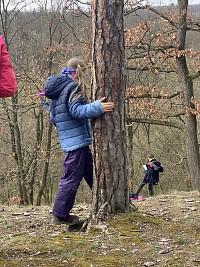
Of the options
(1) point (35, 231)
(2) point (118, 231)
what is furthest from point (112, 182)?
(1) point (35, 231)

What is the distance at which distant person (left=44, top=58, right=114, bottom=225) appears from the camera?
490cm

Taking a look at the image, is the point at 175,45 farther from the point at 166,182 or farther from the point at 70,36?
the point at 166,182

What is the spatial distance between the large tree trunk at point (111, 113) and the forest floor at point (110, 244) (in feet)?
0.95

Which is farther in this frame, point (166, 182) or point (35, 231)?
point (166, 182)

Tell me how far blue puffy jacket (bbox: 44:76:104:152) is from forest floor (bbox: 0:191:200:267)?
1.00 metres

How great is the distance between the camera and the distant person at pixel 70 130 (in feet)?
16.1

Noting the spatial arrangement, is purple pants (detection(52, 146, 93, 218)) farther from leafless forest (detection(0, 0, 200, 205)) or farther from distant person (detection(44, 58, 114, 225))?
leafless forest (detection(0, 0, 200, 205))

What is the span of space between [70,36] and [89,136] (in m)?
13.9

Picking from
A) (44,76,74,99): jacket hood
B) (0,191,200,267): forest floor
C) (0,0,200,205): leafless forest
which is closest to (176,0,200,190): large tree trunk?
(0,0,200,205): leafless forest

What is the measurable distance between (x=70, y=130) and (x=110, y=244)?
1.51 metres

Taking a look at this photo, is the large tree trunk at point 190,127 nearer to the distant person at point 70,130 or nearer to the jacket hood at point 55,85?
the distant person at point 70,130

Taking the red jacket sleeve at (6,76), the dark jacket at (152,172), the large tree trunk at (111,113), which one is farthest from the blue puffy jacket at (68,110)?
the dark jacket at (152,172)

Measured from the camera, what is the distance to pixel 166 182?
81.6 feet

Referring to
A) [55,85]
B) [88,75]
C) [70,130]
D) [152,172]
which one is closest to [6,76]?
[55,85]
